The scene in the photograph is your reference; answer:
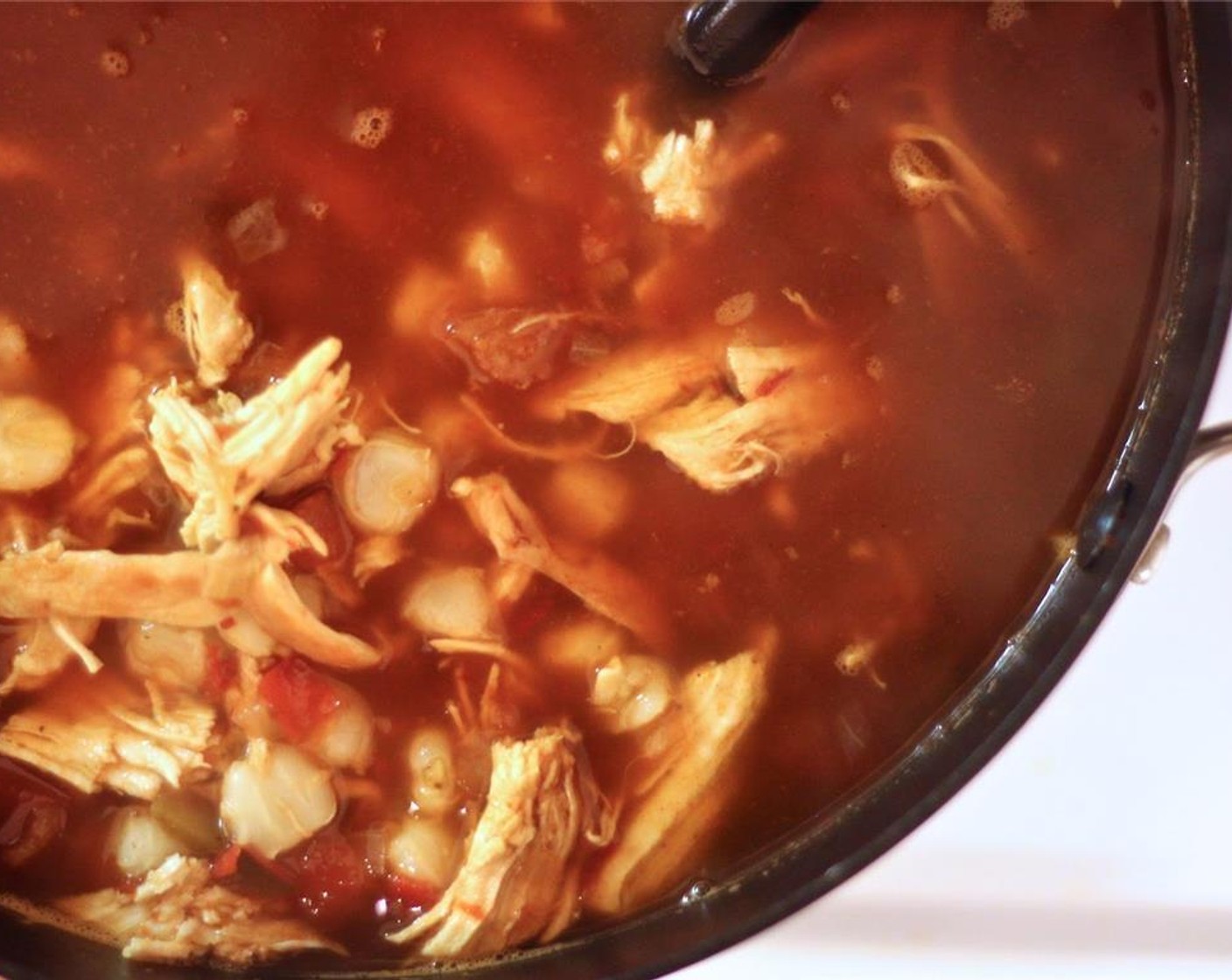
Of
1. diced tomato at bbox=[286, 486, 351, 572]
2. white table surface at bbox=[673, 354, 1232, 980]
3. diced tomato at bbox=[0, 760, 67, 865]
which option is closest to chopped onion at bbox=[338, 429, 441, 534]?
diced tomato at bbox=[286, 486, 351, 572]

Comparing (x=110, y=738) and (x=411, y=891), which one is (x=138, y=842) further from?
(x=411, y=891)

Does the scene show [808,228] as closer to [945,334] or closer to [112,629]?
[945,334]

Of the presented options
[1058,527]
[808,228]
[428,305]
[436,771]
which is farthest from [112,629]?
[1058,527]

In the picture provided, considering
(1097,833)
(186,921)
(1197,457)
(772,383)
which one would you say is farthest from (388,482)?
(1097,833)

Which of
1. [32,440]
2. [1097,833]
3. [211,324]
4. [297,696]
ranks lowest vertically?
[1097,833]

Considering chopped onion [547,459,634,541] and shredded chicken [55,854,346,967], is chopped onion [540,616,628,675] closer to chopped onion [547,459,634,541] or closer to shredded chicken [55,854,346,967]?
chopped onion [547,459,634,541]
